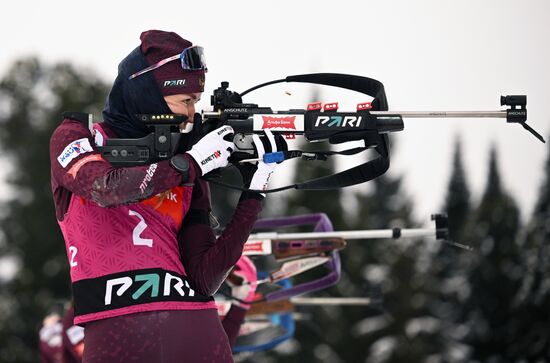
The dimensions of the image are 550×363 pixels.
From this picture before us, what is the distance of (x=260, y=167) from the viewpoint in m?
5.29

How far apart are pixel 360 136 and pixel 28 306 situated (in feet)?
127

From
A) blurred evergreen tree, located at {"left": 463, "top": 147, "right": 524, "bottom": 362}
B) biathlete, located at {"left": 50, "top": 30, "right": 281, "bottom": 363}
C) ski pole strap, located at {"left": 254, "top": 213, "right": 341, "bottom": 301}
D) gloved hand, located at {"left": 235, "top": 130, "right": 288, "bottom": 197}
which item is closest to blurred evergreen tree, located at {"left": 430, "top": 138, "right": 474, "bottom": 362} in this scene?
blurred evergreen tree, located at {"left": 463, "top": 147, "right": 524, "bottom": 362}

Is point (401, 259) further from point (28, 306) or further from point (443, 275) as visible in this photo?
point (28, 306)

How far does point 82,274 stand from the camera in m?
4.92

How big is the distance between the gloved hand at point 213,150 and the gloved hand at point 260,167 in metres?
0.16

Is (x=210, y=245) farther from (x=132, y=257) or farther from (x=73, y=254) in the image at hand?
(x=73, y=254)

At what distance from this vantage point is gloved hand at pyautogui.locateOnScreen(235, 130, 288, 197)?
17.3 feet

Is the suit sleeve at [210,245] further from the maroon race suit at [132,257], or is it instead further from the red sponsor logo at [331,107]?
the red sponsor logo at [331,107]

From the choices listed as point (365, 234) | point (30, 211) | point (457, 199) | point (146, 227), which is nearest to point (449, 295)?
point (457, 199)

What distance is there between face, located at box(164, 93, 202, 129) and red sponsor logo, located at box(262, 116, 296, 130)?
346mm

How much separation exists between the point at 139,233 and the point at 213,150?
0.48 meters

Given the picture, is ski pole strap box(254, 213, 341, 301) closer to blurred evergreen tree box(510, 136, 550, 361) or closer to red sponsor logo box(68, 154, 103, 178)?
red sponsor logo box(68, 154, 103, 178)

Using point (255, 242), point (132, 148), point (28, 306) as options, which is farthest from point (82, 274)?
point (28, 306)

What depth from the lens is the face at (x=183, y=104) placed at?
17.2ft
